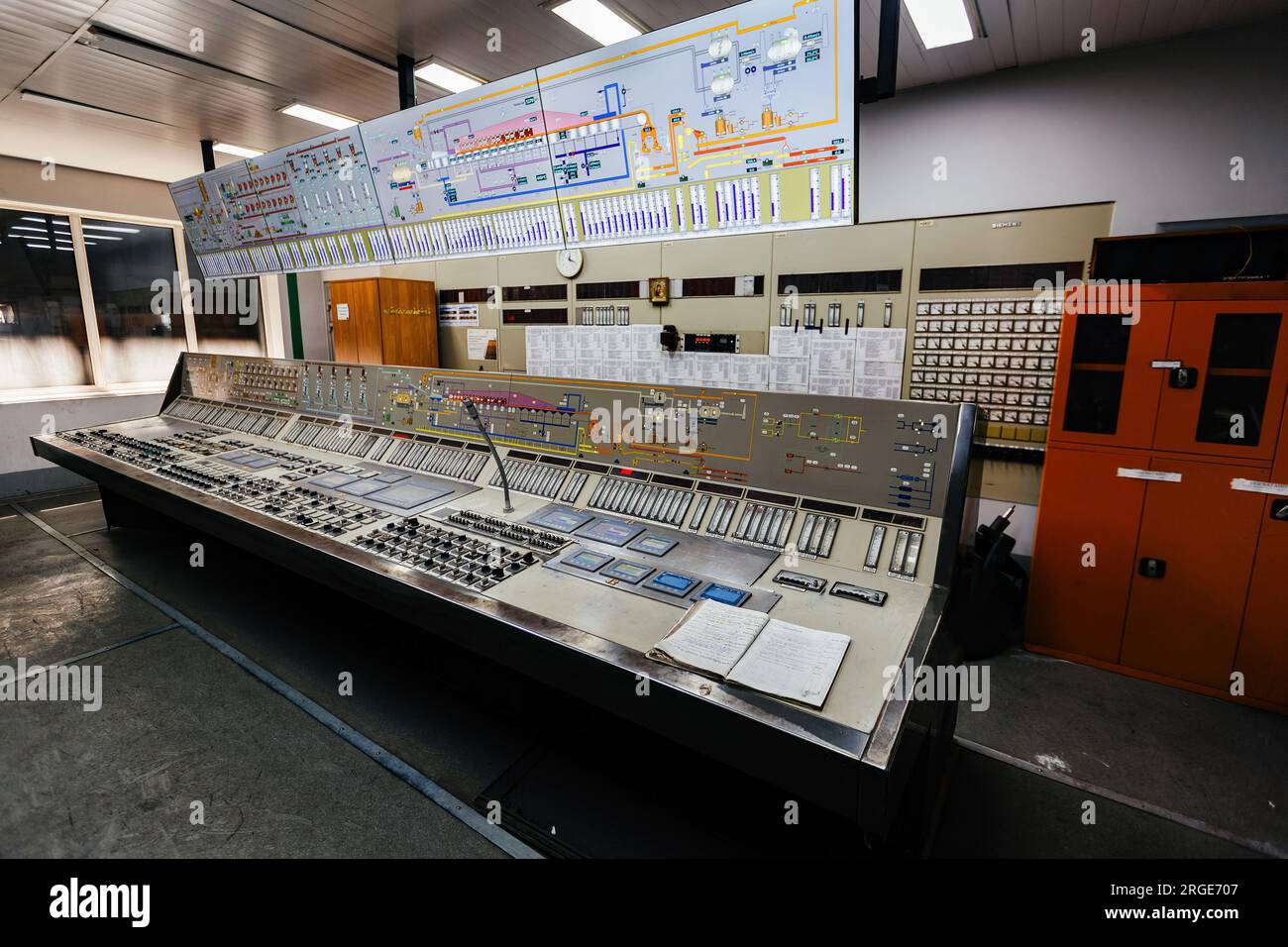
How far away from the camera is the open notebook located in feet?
3.85

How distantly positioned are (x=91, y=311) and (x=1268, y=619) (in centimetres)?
861

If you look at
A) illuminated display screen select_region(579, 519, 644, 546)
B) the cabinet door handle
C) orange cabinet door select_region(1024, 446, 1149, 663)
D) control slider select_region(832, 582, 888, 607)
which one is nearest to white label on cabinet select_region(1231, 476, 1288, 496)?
orange cabinet door select_region(1024, 446, 1149, 663)

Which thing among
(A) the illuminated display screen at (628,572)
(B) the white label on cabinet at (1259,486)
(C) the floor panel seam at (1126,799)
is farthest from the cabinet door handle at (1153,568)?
(A) the illuminated display screen at (628,572)

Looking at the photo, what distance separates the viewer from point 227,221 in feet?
12.3

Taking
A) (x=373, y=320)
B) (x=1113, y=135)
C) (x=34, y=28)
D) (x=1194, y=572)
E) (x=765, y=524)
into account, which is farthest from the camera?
(x=373, y=320)

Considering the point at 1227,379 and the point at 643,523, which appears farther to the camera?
the point at 1227,379

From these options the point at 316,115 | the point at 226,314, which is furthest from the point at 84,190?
the point at 316,115

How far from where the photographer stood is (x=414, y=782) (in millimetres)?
1861

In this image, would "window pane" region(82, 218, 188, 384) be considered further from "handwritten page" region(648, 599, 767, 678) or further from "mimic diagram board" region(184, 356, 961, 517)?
"handwritten page" region(648, 599, 767, 678)

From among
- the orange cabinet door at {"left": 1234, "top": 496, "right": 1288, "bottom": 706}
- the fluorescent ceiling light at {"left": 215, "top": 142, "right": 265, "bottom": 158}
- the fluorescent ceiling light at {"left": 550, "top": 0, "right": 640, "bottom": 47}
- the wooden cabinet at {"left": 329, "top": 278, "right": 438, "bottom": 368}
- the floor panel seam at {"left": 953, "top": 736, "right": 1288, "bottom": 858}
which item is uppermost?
the fluorescent ceiling light at {"left": 215, "top": 142, "right": 265, "bottom": 158}

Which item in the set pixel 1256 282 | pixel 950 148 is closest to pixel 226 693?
pixel 1256 282

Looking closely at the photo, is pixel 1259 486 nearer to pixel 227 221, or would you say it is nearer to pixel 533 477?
pixel 533 477

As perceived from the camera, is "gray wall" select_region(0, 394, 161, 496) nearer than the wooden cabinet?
No

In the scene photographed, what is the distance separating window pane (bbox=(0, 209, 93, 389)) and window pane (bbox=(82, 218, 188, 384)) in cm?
17
